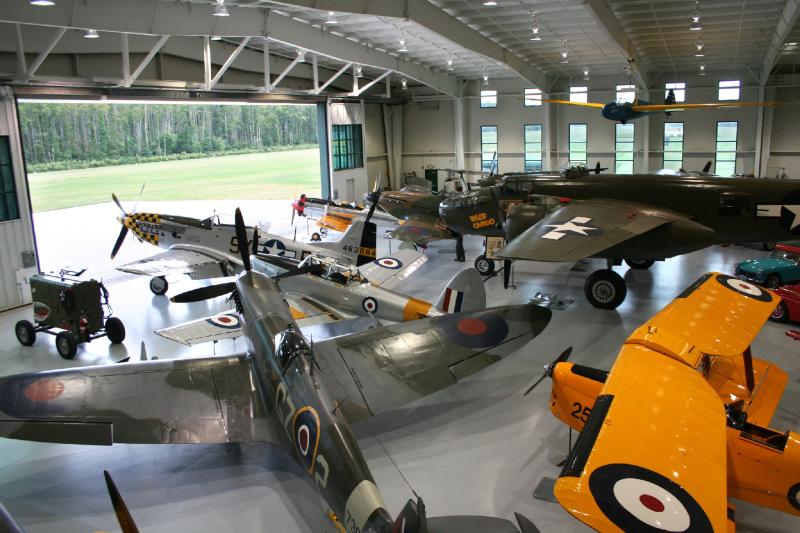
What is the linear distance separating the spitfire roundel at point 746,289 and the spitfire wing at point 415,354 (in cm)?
197

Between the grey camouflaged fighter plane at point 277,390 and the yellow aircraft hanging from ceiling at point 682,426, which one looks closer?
the yellow aircraft hanging from ceiling at point 682,426

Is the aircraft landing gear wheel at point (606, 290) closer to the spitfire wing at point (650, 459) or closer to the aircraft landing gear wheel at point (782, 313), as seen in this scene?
the aircraft landing gear wheel at point (782, 313)

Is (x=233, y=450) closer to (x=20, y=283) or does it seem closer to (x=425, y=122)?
(x=20, y=283)

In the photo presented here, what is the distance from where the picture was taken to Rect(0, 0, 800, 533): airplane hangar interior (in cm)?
445

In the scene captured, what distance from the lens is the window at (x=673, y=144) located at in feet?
85.5

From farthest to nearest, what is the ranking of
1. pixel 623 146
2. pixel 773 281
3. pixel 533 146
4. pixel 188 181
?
pixel 533 146 → pixel 188 181 → pixel 623 146 → pixel 773 281

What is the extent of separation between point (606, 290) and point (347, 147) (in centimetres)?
1694

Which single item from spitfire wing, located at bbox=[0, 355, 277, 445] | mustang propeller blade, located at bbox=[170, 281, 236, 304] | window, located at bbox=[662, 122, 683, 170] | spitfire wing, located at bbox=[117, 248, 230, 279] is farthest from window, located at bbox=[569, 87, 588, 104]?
spitfire wing, located at bbox=[0, 355, 277, 445]

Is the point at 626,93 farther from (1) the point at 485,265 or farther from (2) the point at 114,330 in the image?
(2) the point at 114,330

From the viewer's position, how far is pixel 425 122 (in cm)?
2995

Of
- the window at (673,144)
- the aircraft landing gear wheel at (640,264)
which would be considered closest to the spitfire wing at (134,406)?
the aircraft landing gear wheel at (640,264)

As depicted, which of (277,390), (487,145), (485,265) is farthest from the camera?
(487,145)

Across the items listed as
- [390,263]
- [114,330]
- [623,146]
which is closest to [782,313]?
[390,263]

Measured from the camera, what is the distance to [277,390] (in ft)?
18.2
